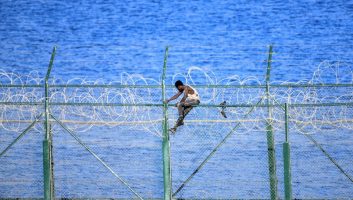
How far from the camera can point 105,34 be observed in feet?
92.4

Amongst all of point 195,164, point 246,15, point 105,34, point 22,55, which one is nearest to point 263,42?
point 246,15

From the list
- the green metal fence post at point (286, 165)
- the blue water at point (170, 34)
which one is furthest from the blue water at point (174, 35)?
the green metal fence post at point (286, 165)

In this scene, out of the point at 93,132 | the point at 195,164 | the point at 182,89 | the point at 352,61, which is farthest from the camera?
the point at 352,61

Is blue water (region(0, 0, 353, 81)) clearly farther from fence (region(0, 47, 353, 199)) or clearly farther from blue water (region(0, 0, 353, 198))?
fence (region(0, 47, 353, 199))

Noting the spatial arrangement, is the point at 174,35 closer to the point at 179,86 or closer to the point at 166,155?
the point at 179,86

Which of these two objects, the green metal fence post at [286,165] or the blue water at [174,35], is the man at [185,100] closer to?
the green metal fence post at [286,165]

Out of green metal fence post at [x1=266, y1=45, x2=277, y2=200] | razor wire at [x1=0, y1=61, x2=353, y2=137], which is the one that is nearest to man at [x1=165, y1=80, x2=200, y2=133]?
razor wire at [x1=0, y1=61, x2=353, y2=137]

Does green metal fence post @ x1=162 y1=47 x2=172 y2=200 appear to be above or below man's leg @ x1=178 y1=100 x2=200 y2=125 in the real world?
below

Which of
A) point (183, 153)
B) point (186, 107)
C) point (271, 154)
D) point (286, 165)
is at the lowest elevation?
point (183, 153)

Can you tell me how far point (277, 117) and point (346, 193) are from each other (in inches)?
121

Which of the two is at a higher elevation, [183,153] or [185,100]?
[185,100]

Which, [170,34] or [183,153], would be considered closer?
[183,153]

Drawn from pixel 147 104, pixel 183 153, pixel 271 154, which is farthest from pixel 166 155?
pixel 183 153

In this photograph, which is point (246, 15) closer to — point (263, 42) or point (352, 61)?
point (263, 42)
